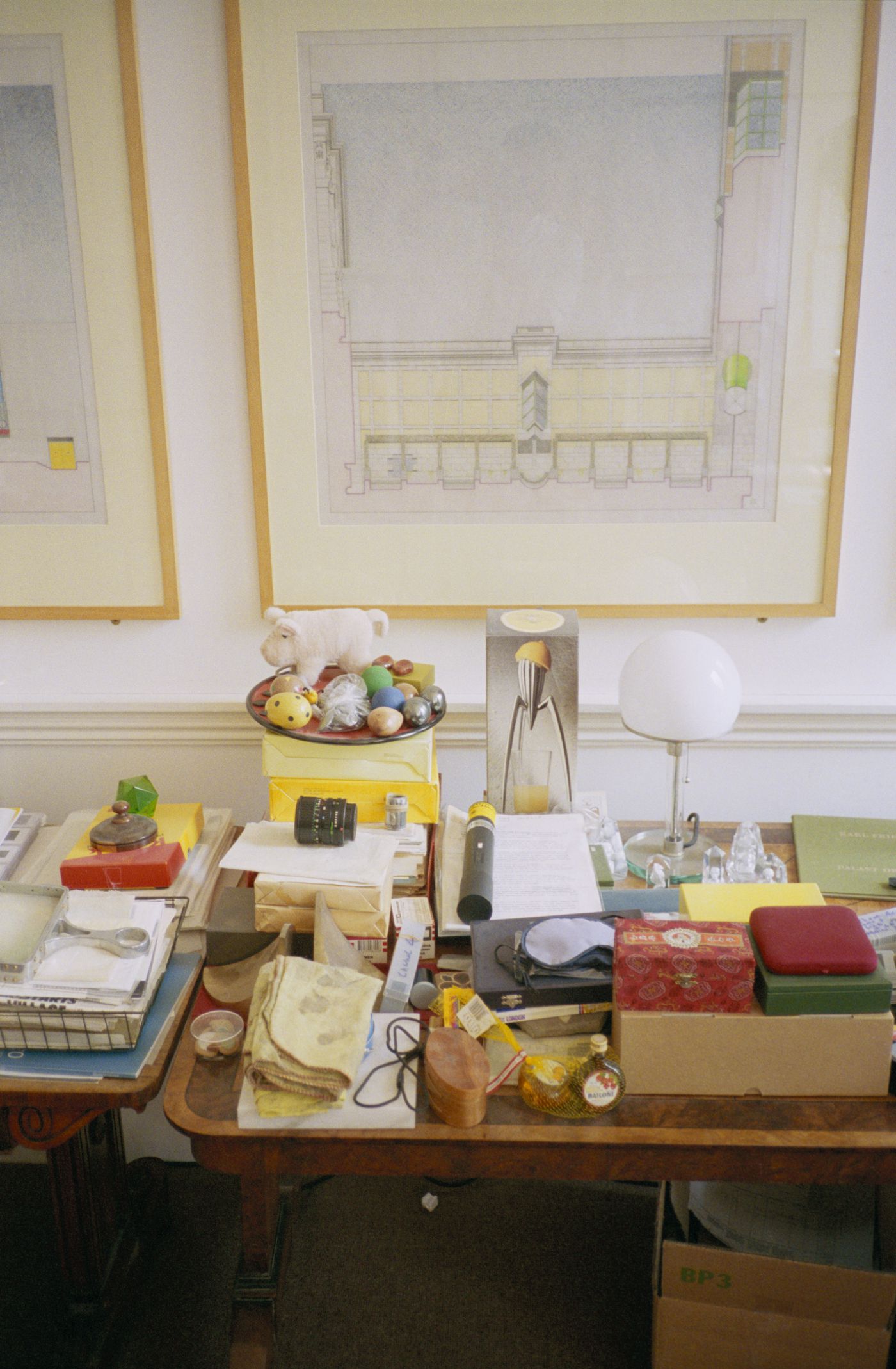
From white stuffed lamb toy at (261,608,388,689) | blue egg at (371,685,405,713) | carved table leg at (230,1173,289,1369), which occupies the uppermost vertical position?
white stuffed lamb toy at (261,608,388,689)

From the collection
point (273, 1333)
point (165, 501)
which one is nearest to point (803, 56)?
point (165, 501)

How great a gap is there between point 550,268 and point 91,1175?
1794 millimetres

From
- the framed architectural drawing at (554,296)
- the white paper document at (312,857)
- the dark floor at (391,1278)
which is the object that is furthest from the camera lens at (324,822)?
the dark floor at (391,1278)

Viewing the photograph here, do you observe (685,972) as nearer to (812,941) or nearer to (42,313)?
(812,941)

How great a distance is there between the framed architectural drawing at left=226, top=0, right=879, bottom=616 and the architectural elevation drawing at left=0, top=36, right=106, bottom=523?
32cm

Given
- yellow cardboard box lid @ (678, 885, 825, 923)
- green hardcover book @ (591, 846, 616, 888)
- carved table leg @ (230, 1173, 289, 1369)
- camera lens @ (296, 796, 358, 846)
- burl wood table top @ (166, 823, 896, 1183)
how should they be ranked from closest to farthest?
burl wood table top @ (166, 823, 896, 1183)
carved table leg @ (230, 1173, 289, 1369)
yellow cardboard box lid @ (678, 885, 825, 923)
camera lens @ (296, 796, 358, 846)
green hardcover book @ (591, 846, 616, 888)

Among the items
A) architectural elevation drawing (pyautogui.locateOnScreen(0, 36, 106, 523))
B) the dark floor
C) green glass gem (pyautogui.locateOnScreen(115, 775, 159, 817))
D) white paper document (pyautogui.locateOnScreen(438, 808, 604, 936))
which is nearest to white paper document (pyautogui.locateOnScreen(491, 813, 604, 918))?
white paper document (pyautogui.locateOnScreen(438, 808, 604, 936))

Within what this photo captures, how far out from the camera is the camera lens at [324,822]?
148cm

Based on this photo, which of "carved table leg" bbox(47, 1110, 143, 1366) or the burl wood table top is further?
"carved table leg" bbox(47, 1110, 143, 1366)

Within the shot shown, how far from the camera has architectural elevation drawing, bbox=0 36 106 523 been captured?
5.70 feet

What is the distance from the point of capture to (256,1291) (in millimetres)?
1290

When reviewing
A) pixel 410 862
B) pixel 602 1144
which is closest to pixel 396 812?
pixel 410 862

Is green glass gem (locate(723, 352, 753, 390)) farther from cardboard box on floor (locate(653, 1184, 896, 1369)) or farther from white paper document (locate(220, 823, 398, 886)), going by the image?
cardboard box on floor (locate(653, 1184, 896, 1369))

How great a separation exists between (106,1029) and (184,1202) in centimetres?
107
